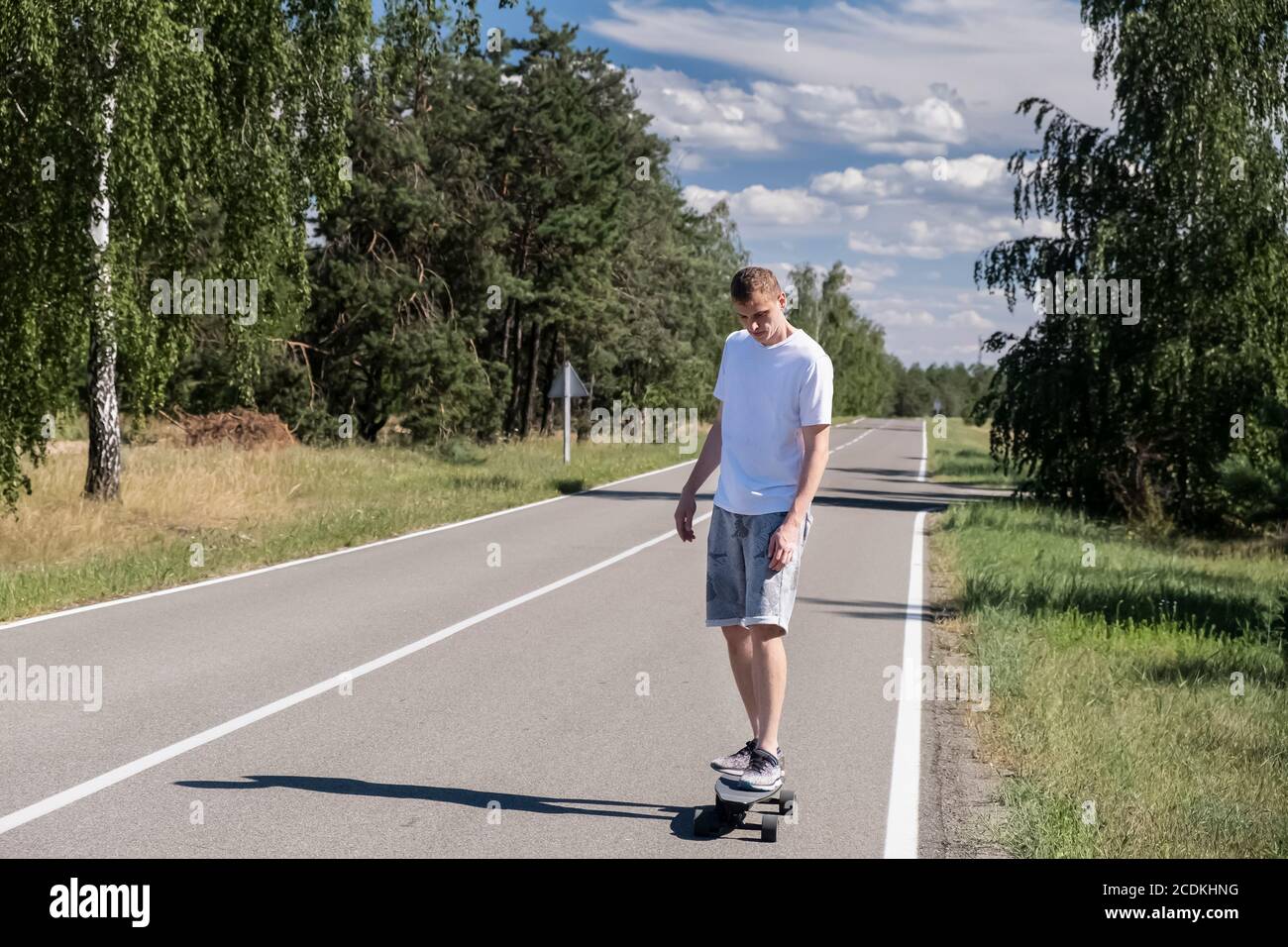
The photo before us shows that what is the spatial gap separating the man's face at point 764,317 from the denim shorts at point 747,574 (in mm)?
736

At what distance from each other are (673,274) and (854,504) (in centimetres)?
3293

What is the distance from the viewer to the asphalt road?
5371mm

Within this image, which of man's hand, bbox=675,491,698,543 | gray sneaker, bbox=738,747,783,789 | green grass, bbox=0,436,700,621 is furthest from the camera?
green grass, bbox=0,436,700,621

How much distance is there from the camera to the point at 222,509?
19.2 metres

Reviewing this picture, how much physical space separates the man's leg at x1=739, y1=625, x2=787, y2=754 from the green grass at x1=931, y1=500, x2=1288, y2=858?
1.00 meters

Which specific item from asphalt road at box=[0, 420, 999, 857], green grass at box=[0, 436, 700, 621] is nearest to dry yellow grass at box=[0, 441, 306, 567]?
green grass at box=[0, 436, 700, 621]

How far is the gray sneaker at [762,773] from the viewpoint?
17.9 feet

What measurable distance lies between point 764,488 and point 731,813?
4.34ft

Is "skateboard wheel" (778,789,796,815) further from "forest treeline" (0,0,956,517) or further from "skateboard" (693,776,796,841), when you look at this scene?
"forest treeline" (0,0,956,517)

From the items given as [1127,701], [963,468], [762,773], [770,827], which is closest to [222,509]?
[1127,701]
